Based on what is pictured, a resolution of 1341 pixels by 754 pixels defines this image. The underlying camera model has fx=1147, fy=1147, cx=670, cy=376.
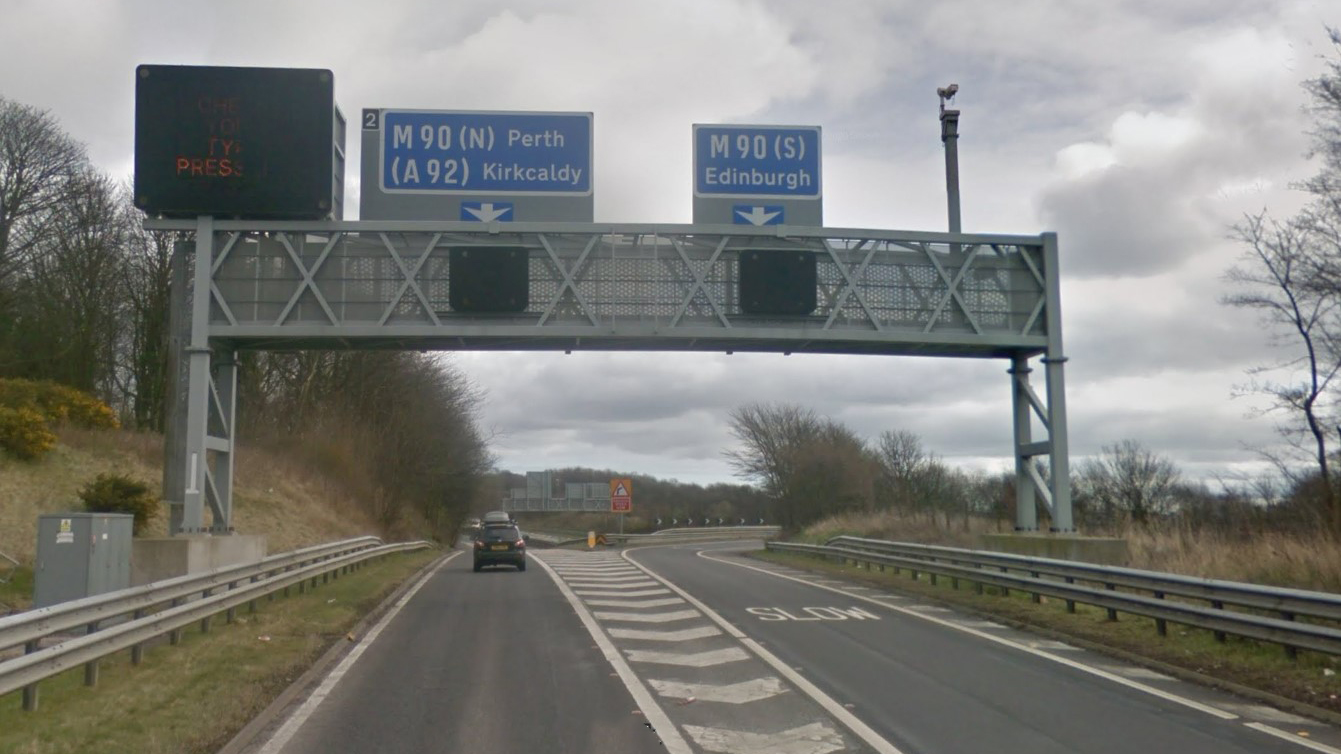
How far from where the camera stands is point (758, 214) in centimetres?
2186

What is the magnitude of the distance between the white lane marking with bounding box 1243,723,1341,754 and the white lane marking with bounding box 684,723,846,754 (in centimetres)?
347

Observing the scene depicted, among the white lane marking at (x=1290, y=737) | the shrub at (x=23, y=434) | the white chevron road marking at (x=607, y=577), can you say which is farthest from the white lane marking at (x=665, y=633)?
the shrub at (x=23, y=434)

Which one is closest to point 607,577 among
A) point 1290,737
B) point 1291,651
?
point 1291,651

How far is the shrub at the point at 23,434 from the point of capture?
2875cm

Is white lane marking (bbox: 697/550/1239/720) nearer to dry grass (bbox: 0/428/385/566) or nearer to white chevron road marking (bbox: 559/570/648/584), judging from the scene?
white chevron road marking (bbox: 559/570/648/584)

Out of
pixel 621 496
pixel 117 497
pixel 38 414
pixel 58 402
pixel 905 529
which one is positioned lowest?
pixel 905 529

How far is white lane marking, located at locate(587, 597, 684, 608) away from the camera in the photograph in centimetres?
2050

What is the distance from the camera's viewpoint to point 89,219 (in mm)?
44594

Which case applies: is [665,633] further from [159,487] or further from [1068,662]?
[159,487]

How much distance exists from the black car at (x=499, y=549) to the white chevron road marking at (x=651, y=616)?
14.7 m

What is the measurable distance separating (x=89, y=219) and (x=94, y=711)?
40.3 meters

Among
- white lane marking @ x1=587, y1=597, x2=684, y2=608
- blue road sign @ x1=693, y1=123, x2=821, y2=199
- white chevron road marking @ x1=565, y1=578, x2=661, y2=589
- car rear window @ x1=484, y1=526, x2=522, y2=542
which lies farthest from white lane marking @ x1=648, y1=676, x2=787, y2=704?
car rear window @ x1=484, y1=526, x2=522, y2=542

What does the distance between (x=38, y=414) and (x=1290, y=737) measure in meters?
29.8

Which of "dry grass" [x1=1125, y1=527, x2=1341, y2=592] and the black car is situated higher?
"dry grass" [x1=1125, y1=527, x2=1341, y2=592]
